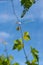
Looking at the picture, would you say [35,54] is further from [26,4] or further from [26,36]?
[26,4]

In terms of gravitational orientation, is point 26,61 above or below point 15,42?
below

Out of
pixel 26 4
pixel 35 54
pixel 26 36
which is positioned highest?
pixel 26 4

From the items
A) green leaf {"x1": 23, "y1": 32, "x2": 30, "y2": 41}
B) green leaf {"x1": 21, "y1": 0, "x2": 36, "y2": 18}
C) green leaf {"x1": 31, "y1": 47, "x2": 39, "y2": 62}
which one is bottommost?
green leaf {"x1": 31, "y1": 47, "x2": 39, "y2": 62}

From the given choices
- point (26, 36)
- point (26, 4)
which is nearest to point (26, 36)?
point (26, 36)

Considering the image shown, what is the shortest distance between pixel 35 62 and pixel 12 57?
1.27ft

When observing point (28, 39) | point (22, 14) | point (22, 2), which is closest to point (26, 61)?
point (28, 39)

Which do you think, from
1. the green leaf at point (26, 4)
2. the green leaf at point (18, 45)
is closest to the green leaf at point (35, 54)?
the green leaf at point (18, 45)

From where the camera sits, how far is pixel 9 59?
315 cm

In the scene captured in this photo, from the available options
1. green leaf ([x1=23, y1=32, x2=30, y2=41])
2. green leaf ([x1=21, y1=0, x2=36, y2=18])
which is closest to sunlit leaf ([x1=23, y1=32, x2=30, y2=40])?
green leaf ([x1=23, y1=32, x2=30, y2=41])

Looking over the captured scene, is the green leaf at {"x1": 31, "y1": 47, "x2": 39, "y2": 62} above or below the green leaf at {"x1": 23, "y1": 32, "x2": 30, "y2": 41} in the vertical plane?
below

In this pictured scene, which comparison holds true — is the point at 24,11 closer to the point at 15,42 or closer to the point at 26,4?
the point at 26,4

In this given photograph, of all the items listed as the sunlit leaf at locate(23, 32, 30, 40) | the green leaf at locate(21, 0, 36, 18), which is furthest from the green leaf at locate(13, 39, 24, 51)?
the green leaf at locate(21, 0, 36, 18)

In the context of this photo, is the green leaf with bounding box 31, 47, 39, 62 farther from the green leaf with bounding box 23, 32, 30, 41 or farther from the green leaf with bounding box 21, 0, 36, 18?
the green leaf with bounding box 21, 0, 36, 18

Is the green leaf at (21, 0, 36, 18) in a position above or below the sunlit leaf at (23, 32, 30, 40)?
above
